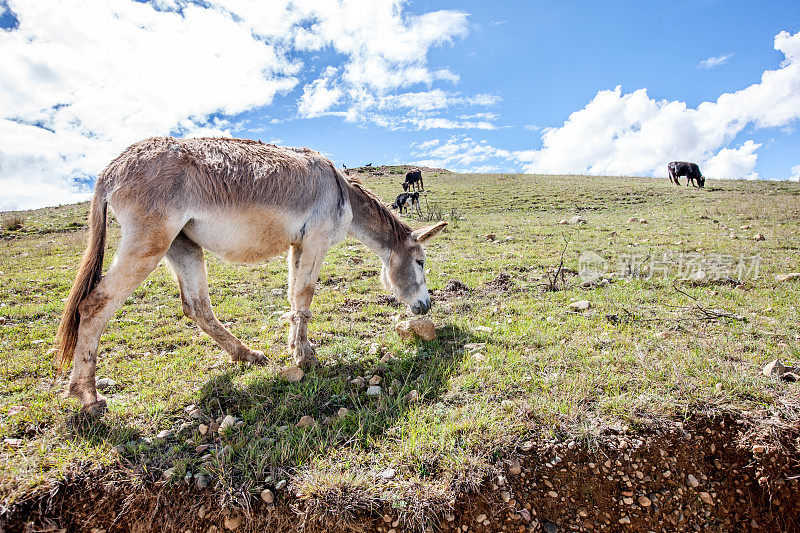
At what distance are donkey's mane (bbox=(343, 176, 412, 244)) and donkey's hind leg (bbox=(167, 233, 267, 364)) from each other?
2035 mm

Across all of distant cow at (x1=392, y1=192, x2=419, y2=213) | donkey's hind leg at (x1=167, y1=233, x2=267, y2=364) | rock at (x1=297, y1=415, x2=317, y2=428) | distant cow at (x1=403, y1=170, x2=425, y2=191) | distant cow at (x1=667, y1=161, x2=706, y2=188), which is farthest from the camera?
distant cow at (x1=403, y1=170, x2=425, y2=191)

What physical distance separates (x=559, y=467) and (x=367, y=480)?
1.40 m

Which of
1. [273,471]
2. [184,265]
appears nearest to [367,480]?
[273,471]

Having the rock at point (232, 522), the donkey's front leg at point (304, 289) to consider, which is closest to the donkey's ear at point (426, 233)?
the donkey's front leg at point (304, 289)

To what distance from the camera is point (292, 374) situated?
12.8ft

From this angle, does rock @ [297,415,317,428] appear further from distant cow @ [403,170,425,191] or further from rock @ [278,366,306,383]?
distant cow @ [403,170,425,191]

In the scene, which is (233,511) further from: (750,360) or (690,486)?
(750,360)

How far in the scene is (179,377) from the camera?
13.3 ft

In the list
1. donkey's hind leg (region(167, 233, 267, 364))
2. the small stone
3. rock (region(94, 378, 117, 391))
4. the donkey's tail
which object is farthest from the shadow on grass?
the donkey's tail

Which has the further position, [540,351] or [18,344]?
[18,344]

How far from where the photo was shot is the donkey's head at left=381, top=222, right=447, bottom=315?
17.1 feet

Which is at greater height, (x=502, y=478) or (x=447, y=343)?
(x=447, y=343)

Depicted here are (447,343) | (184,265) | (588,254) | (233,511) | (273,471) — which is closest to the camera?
(233,511)

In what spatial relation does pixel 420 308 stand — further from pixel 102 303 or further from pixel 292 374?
pixel 102 303
